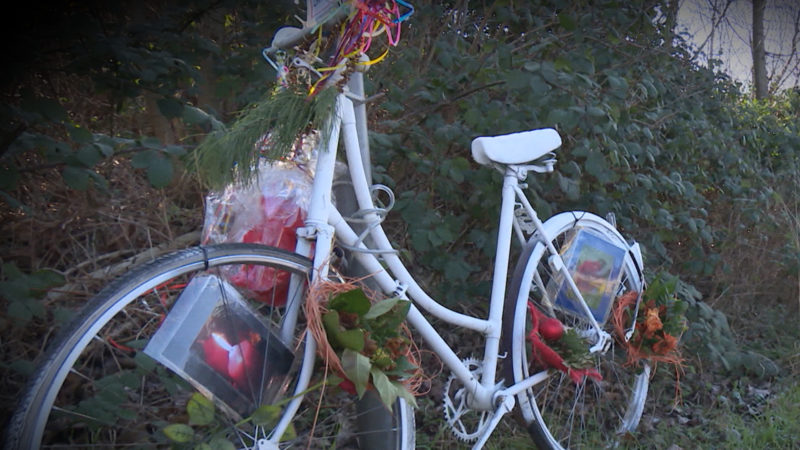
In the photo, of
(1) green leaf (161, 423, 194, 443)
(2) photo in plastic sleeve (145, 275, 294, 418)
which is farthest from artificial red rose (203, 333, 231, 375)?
(1) green leaf (161, 423, 194, 443)

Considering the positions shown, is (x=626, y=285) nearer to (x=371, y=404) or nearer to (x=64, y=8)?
Answer: (x=371, y=404)

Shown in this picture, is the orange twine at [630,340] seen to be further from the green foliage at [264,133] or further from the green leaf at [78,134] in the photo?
the green leaf at [78,134]

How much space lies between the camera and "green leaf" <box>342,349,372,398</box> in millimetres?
1434

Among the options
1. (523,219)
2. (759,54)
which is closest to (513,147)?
(523,219)

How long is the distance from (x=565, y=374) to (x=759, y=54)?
220 inches

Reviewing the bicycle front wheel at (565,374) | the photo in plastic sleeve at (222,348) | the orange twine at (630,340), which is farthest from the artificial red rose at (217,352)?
the orange twine at (630,340)

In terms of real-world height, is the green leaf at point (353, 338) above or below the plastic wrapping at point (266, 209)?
below

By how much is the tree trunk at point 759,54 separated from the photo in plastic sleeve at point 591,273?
5.03m

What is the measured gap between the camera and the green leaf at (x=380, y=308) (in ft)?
4.99

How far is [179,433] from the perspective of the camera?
1.36 meters

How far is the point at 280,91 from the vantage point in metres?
1.58

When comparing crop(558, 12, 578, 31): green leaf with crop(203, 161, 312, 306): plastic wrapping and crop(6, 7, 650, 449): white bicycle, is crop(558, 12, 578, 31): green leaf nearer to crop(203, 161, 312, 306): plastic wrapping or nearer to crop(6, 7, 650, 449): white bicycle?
crop(6, 7, 650, 449): white bicycle

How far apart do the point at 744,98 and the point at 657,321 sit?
3.89 m

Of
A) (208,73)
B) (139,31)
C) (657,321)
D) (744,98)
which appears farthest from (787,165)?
(139,31)
